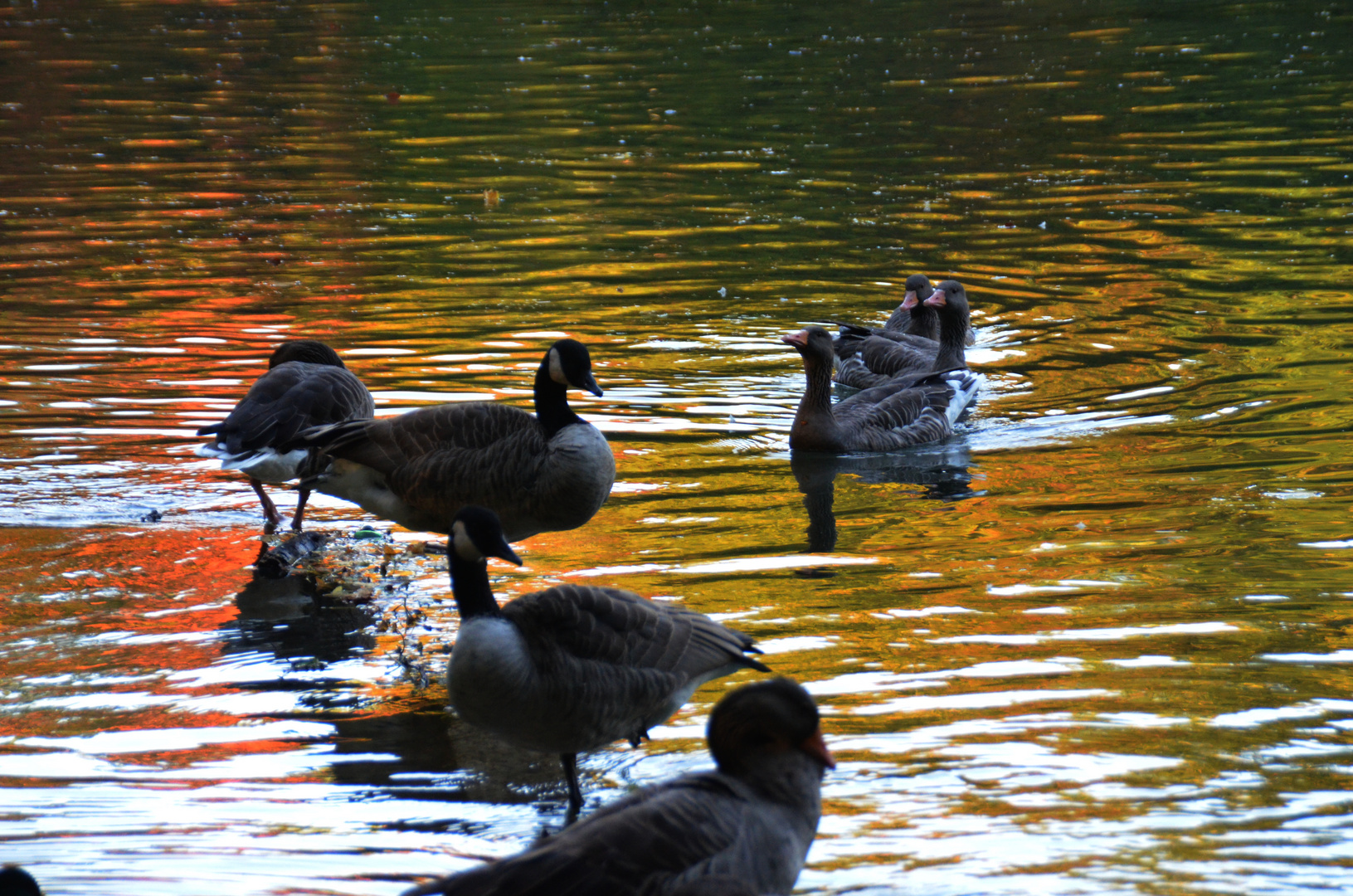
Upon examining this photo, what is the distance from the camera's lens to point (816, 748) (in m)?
5.07

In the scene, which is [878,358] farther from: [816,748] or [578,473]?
[816,748]

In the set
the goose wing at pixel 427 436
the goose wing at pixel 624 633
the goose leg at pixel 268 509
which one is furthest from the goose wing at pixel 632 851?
the goose leg at pixel 268 509

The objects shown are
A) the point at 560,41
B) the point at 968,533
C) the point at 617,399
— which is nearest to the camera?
the point at 968,533

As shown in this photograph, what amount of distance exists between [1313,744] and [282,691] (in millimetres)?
5297

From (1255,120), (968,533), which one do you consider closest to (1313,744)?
(968,533)

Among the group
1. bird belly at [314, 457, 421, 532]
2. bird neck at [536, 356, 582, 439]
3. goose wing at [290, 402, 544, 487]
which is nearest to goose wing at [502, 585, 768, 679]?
goose wing at [290, 402, 544, 487]

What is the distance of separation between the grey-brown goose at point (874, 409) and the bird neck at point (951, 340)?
1.42 ft

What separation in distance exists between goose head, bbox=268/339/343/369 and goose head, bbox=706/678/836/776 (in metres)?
6.99

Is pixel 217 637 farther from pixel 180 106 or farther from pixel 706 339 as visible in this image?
pixel 180 106

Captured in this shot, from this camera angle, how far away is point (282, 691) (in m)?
7.76

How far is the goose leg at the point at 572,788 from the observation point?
20.9 feet

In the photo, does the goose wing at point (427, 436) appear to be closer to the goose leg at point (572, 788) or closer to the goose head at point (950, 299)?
the goose leg at point (572, 788)

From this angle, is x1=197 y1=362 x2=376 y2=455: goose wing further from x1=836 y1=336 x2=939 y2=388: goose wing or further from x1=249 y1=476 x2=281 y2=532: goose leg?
x1=836 y1=336 x2=939 y2=388: goose wing

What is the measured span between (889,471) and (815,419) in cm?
80
